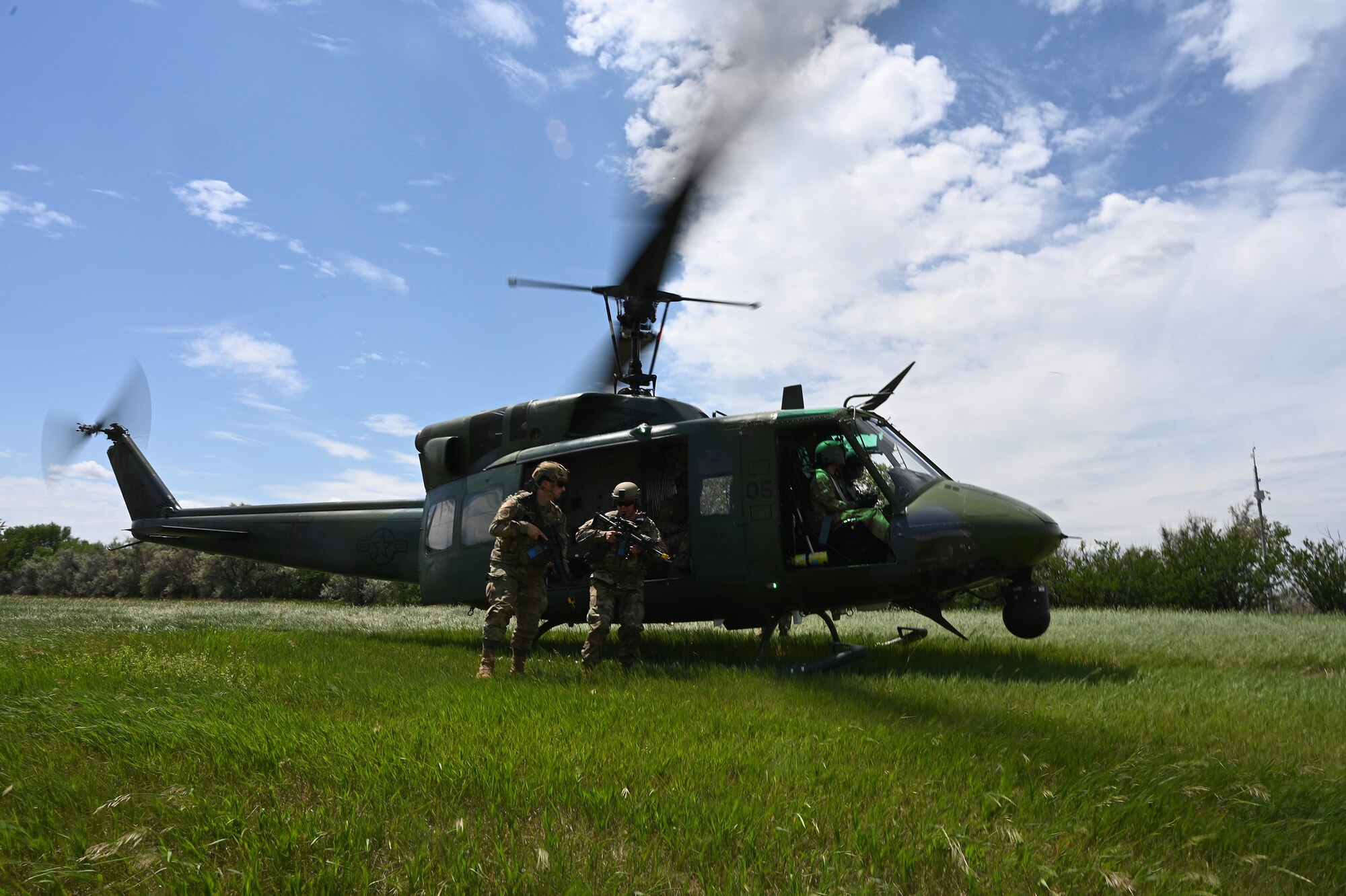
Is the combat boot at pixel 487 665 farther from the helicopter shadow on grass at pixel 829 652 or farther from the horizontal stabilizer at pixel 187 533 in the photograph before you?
the horizontal stabilizer at pixel 187 533

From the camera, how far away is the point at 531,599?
290 inches

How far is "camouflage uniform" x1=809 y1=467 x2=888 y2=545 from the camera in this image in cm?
708

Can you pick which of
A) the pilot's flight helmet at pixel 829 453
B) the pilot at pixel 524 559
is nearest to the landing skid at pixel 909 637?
the pilot's flight helmet at pixel 829 453

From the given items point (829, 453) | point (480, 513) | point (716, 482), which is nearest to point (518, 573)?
point (480, 513)

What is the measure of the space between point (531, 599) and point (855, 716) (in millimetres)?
3673

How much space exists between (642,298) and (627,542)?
9.09 ft

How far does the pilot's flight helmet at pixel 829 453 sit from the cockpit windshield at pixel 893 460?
195 mm

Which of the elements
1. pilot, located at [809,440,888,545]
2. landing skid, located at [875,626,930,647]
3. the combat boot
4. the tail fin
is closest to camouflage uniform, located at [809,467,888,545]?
pilot, located at [809,440,888,545]

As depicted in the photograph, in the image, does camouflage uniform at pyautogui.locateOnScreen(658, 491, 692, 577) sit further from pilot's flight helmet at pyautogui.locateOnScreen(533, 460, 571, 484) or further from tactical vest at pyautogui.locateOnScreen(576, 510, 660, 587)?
pilot's flight helmet at pyautogui.locateOnScreen(533, 460, 571, 484)

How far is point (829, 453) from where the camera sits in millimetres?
7566

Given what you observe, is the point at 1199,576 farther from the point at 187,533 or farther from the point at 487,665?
the point at 187,533

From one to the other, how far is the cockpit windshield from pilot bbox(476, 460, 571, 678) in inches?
109

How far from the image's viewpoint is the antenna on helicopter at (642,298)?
23.6ft

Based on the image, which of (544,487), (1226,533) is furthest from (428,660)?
(1226,533)
